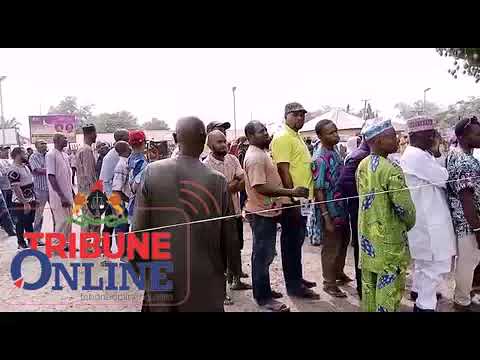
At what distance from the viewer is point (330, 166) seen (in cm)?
346

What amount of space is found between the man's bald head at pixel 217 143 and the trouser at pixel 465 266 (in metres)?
1.91

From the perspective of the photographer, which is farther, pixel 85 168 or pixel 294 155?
pixel 85 168

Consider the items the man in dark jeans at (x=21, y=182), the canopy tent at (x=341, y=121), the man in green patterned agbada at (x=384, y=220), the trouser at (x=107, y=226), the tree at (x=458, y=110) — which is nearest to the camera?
the man in green patterned agbada at (x=384, y=220)

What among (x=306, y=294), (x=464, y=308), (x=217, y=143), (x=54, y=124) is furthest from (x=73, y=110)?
(x=464, y=308)

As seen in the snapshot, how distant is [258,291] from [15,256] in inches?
70.1

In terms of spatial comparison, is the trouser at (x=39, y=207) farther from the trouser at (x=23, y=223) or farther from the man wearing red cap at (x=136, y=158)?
the man wearing red cap at (x=136, y=158)

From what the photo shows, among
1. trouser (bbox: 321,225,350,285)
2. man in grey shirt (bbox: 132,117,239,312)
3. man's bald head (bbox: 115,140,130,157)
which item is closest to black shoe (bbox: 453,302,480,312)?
trouser (bbox: 321,225,350,285)

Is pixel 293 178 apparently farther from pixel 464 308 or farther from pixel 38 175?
pixel 38 175

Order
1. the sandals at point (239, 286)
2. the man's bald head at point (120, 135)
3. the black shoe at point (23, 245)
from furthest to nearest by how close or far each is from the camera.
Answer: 1. the man's bald head at point (120, 135)
2. the sandals at point (239, 286)
3. the black shoe at point (23, 245)

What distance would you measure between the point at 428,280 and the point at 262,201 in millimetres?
1308

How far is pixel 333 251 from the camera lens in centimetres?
367

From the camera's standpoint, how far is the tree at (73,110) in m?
3.52

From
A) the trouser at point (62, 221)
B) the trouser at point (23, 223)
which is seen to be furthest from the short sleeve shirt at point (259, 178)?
the trouser at point (23, 223)
